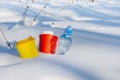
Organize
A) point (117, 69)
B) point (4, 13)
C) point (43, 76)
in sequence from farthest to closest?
point (4, 13) → point (117, 69) → point (43, 76)

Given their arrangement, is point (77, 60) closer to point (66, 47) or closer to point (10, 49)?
point (66, 47)

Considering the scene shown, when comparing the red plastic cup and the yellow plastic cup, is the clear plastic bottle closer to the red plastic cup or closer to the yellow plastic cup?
the red plastic cup

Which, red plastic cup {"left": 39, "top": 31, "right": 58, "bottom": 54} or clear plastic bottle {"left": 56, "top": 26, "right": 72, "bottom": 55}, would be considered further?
clear plastic bottle {"left": 56, "top": 26, "right": 72, "bottom": 55}

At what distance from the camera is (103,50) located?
277cm

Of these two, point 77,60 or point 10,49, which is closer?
point 77,60

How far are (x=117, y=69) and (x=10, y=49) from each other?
101cm

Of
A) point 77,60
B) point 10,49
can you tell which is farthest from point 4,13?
point 77,60

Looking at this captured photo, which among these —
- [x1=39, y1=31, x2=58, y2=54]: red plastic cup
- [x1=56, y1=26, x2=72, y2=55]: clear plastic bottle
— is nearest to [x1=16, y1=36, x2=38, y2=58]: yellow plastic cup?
[x1=39, y1=31, x2=58, y2=54]: red plastic cup

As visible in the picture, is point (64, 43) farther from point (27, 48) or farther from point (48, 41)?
point (27, 48)

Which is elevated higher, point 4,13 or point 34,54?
point 34,54

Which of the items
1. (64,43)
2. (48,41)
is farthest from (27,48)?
(64,43)

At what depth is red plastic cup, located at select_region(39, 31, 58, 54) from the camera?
2.58m

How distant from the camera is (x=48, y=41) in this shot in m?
2.60

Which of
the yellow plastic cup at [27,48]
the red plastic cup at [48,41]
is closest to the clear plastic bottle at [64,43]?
the red plastic cup at [48,41]
